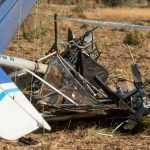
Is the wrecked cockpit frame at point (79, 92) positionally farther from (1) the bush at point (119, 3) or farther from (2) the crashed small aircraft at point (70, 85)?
(1) the bush at point (119, 3)

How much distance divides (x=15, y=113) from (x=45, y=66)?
2117mm

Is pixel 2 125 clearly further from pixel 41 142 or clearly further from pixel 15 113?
pixel 41 142

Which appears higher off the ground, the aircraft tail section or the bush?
the aircraft tail section

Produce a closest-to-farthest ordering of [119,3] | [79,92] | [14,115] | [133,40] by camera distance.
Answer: [14,115]
[79,92]
[133,40]
[119,3]

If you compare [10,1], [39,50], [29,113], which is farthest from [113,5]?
[29,113]

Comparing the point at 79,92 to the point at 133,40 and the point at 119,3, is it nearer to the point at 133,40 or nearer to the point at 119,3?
the point at 133,40

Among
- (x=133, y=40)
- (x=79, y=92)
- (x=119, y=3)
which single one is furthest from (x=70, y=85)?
(x=119, y=3)

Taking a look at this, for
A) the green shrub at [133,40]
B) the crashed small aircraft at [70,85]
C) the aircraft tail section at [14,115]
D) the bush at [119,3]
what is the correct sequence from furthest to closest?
the bush at [119,3], the green shrub at [133,40], the crashed small aircraft at [70,85], the aircraft tail section at [14,115]

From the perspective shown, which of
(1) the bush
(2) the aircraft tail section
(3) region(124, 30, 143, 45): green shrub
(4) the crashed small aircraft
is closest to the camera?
(2) the aircraft tail section

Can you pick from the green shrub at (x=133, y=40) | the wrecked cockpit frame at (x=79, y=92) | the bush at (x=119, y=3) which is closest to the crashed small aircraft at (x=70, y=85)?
the wrecked cockpit frame at (x=79, y=92)

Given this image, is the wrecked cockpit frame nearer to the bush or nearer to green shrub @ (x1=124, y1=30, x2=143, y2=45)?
green shrub @ (x1=124, y1=30, x2=143, y2=45)

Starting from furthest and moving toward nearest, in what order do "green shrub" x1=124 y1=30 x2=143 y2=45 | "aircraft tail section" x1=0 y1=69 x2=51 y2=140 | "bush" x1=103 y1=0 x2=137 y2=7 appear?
1. "bush" x1=103 y1=0 x2=137 y2=7
2. "green shrub" x1=124 y1=30 x2=143 y2=45
3. "aircraft tail section" x1=0 y1=69 x2=51 y2=140

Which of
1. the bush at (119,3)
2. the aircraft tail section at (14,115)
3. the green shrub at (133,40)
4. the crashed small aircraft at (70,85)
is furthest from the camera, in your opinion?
the bush at (119,3)

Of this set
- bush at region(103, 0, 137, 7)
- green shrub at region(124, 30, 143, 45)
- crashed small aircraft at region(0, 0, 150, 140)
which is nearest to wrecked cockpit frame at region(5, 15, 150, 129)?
crashed small aircraft at region(0, 0, 150, 140)
